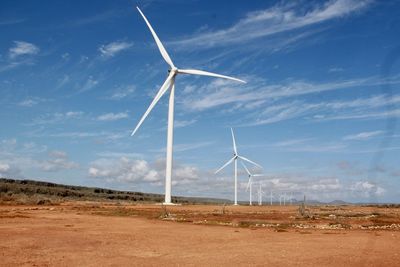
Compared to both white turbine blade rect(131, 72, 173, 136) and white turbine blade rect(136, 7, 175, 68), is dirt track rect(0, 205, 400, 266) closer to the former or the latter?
white turbine blade rect(131, 72, 173, 136)

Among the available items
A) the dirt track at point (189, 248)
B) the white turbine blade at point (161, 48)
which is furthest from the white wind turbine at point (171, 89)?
the dirt track at point (189, 248)

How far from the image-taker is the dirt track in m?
20.1

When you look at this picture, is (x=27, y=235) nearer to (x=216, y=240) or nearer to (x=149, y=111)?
(x=216, y=240)

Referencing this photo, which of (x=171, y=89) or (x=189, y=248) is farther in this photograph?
(x=171, y=89)

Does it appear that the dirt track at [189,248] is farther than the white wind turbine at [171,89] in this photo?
No

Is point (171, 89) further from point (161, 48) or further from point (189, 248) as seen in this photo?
point (189, 248)

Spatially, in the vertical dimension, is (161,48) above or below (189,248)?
above

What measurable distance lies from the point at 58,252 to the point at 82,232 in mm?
9793

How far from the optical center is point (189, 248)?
25.0 metres

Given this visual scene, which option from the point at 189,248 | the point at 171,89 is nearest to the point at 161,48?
the point at 171,89

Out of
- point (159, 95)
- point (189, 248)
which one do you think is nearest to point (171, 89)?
point (159, 95)

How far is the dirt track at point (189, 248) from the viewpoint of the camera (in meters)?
20.1

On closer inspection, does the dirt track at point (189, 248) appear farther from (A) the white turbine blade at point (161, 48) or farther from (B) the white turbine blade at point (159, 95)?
(A) the white turbine blade at point (161, 48)

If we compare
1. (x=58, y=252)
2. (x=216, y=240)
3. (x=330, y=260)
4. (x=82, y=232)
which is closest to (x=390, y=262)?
(x=330, y=260)
